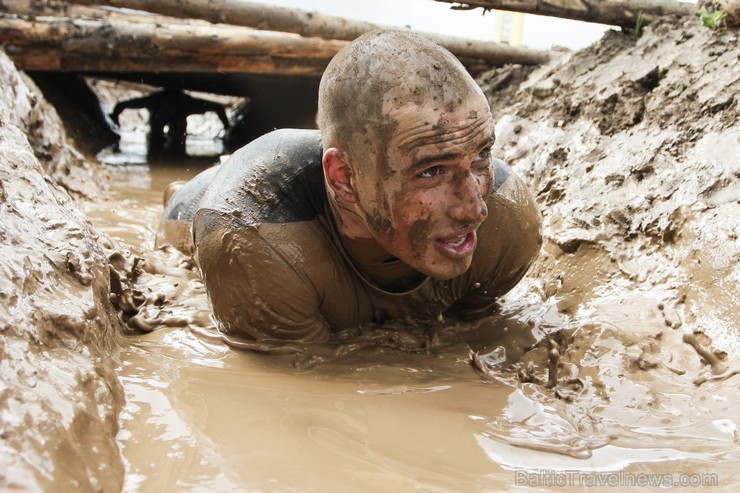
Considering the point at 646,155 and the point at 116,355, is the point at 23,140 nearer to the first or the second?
the point at 116,355

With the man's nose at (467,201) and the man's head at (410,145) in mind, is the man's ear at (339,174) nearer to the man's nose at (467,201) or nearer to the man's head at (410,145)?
the man's head at (410,145)

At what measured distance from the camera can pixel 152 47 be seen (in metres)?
6.30

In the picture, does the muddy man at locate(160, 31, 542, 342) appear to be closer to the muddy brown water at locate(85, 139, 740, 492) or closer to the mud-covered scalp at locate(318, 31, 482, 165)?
the mud-covered scalp at locate(318, 31, 482, 165)

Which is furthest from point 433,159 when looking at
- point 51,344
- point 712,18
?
point 712,18

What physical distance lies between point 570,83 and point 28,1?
15.9 ft

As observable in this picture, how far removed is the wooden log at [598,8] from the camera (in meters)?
5.29

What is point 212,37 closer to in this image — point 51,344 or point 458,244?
point 458,244

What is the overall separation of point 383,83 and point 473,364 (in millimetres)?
1005

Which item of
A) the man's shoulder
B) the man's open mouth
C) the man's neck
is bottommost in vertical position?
the man's neck

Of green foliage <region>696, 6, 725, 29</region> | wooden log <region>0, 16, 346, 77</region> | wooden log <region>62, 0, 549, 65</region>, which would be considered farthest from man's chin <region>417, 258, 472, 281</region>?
wooden log <region>0, 16, 346, 77</region>

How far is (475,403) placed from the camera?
212 cm

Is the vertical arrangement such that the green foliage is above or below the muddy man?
above

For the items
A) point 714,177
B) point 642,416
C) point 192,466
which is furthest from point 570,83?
point 192,466

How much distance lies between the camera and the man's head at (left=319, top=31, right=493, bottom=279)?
2188 mm
